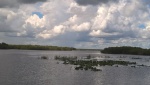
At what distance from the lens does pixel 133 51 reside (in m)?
185

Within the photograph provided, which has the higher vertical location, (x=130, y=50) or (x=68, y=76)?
(x=130, y=50)

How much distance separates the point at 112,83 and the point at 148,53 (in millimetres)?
141578

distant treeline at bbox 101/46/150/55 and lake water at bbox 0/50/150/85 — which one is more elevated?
distant treeline at bbox 101/46/150/55

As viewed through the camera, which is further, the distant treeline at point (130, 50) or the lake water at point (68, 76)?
the distant treeline at point (130, 50)

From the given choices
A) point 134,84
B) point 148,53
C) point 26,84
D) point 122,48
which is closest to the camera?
point 26,84

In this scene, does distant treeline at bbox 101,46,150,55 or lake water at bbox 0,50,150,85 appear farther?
distant treeline at bbox 101,46,150,55

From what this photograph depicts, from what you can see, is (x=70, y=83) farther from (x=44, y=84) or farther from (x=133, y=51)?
(x=133, y=51)

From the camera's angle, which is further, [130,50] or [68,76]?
[130,50]

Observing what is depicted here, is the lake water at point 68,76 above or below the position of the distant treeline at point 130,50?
below

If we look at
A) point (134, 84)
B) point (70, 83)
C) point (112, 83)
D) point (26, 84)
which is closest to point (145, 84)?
point (134, 84)

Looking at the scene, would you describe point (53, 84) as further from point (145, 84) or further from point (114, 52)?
point (114, 52)

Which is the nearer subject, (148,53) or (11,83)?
(11,83)

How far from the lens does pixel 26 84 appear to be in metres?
38.5

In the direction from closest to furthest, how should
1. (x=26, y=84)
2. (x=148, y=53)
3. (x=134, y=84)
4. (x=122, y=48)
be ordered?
1. (x=26, y=84)
2. (x=134, y=84)
3. (x=148, y=53)
4. (x=122, y=48)
